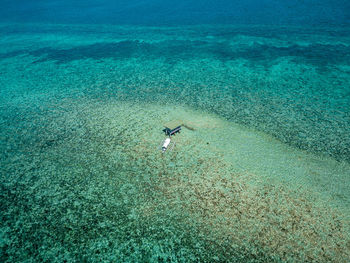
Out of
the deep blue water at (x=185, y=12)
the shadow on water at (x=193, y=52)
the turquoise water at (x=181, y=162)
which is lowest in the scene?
the turquoise water at (x=181, y=162)

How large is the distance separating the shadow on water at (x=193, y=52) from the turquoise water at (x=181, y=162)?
11.2 inches

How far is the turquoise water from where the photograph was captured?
3539 mm

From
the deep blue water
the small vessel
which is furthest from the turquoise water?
the deep blue water

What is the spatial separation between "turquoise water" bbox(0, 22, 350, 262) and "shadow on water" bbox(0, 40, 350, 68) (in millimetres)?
285

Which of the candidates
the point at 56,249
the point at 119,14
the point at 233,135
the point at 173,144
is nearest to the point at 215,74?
the point at 233,135

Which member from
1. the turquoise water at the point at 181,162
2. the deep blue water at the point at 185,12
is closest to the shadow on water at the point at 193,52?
the turquoise water at the point at 181,162

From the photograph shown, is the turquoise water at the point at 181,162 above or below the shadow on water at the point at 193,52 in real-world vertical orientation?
below

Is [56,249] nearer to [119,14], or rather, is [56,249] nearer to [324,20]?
[324,20]

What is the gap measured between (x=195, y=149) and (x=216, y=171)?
871 mm

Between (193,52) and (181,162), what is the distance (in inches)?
368

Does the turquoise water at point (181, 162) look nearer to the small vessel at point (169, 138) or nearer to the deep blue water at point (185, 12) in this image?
the small vessel at point (169, 138)

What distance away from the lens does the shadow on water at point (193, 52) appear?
10.8 meters

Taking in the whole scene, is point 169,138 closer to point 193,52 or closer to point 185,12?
point 193,52

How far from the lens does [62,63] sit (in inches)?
468
